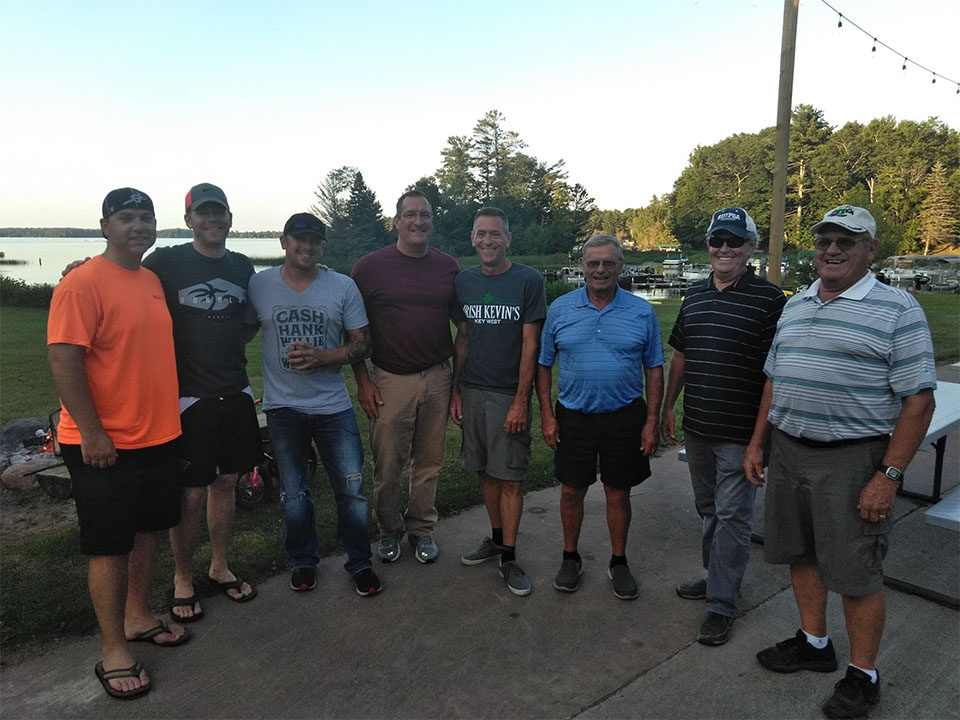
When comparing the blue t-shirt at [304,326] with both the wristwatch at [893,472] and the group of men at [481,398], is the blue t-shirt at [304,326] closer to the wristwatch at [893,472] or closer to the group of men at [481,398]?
the group of men at [481,398]

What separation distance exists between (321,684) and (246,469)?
1.17m

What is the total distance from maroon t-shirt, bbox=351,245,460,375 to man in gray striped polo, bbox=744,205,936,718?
1829mm

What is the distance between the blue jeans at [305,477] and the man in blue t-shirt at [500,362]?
0.66 metres

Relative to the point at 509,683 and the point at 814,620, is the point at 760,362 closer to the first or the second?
the point at 814,620

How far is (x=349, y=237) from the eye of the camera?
64.4 m

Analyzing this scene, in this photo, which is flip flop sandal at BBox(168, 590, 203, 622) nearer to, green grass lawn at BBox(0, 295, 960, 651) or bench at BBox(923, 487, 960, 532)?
green grass lawn at BBox(0, 295, 960, 651)

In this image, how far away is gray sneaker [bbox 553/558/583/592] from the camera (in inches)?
135

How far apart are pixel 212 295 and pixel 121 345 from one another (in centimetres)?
61

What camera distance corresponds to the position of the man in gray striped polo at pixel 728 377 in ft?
9.80

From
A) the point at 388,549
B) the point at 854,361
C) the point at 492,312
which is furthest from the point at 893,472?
the point at 388,549

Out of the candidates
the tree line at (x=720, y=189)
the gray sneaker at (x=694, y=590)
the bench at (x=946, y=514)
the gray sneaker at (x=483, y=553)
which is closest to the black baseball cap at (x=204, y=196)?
the gray sneaker at (x=483, y=553)

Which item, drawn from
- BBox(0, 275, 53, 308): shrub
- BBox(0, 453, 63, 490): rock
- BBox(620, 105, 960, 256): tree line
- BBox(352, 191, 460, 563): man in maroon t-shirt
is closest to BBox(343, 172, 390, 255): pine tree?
BBox(620, 105, 960, 256): tree line

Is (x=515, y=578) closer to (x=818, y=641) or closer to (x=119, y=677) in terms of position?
(x=818, y=641)

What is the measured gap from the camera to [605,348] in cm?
330
